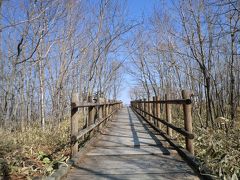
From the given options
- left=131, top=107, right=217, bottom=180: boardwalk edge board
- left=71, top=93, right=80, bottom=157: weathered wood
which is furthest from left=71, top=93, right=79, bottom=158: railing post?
left=131, top=107, right=217, bottom=180: boardwalk edge board

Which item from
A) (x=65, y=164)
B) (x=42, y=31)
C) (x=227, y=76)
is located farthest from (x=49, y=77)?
(x=65, y=164)

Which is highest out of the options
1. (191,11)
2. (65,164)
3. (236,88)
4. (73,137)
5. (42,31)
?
(191,11)

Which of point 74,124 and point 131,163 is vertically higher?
point 74,124

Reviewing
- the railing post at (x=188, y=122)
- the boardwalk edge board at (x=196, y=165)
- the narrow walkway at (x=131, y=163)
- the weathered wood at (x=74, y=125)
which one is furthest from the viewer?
the railing post at (x=188, y=122)

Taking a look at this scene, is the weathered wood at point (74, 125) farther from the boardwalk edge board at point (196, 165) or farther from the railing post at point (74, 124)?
the boardwalk edge board at point (196, 165)

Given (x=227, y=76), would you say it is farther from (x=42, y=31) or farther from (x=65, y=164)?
(x=65, y=164)

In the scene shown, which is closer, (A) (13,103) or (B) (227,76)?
(A) (13,103)

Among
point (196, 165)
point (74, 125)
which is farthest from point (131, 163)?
point (74, 125)

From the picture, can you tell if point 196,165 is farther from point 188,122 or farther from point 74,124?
point 74,124

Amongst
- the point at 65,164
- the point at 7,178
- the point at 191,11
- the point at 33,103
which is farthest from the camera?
the point at 33,103

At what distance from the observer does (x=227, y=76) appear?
14.6m

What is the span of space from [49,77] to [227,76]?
10.1m

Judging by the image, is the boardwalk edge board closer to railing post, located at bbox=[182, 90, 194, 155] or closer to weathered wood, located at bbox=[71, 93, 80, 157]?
railing post, located at bbox=[182, 90, 194, 155]

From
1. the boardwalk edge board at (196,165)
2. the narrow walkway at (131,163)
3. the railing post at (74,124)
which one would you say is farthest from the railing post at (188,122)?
the railing post at (74,124)
